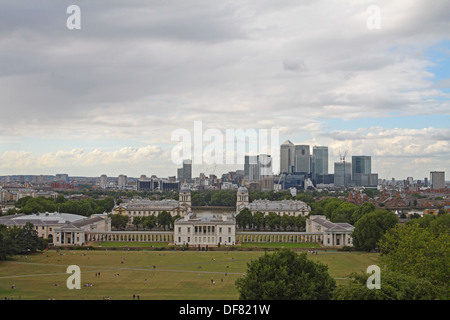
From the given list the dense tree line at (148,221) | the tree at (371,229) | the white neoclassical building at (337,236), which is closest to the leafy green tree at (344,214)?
the white neoclassical building at (337,236)

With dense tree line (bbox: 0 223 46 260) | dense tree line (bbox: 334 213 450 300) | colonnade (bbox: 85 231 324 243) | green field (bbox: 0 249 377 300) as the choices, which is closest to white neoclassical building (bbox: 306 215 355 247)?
colonnade (bbox: 85 231 324 243)

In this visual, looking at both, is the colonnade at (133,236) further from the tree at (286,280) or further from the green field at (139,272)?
the tree at (286,280)

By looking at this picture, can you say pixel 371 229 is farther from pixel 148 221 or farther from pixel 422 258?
pixel 148 221

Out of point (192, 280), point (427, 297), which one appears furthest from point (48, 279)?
point (427, 297)

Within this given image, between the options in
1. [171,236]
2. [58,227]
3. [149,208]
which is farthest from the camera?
[149,208]

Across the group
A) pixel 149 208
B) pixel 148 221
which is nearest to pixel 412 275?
pixel 148 221
